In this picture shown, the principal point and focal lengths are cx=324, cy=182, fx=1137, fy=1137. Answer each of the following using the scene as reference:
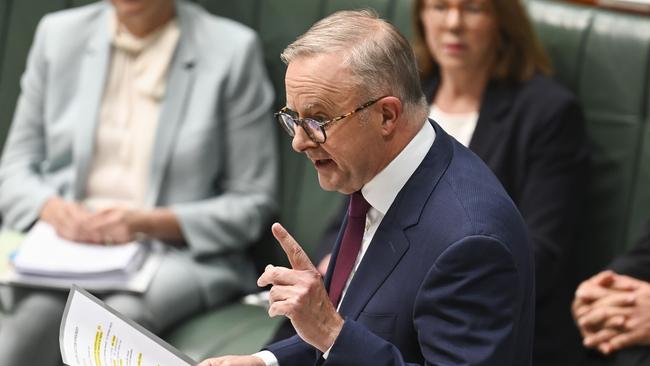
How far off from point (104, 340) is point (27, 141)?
1712 millimetres

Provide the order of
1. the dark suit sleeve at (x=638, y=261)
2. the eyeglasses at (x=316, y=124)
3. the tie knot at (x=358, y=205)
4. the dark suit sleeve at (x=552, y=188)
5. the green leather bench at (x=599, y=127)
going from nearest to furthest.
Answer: the eyeglasses at (x=316, y=124), the tie knot at (x=358, y=205), the dark suit sleeve at (x=638, y=261), the dark suit sleeve at (x=552, y=188), the green leather bench at (x=599, y=127)

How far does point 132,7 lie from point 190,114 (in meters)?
0.37

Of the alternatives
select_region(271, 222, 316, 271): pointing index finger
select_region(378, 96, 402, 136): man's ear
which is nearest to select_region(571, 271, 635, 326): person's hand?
select_region(378, 96, 402, 136): man's ear

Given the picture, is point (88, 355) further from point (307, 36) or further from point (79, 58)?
point (79, 58)

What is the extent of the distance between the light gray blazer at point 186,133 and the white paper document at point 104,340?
1.27 metres

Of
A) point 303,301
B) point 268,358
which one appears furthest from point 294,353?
point 303,301

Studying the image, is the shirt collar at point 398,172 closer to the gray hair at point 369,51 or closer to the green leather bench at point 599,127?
the gray hair at point 369,51

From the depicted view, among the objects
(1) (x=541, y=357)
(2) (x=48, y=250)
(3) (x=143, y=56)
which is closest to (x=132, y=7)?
(3) (x=143, y=56)

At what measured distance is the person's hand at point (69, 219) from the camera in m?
3.34

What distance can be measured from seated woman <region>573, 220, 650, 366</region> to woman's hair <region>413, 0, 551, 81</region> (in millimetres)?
626

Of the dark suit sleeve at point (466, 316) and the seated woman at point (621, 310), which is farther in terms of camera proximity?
the seated woman at point (621, 310)

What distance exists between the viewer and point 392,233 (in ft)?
6.49

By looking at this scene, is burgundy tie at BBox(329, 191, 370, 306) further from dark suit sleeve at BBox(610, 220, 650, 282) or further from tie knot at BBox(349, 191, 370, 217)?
dark suit sleeve at BBox(610, 220, 650, 282)

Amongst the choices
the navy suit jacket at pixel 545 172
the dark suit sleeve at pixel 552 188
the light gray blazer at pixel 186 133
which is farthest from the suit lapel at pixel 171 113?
the dark suit sleeve at pixel 552 188
